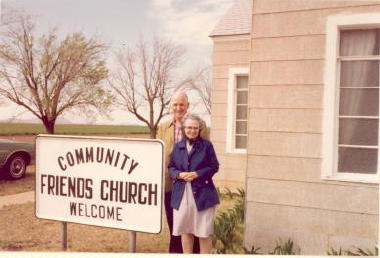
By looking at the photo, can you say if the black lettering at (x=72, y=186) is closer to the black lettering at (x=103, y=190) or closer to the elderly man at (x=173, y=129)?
the black lettering at (x=103, y=190)

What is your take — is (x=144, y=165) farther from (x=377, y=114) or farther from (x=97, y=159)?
(x=377, y=114)

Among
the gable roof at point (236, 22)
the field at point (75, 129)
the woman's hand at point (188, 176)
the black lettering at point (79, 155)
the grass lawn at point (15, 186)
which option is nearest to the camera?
the woman's hand at point (188, 176)

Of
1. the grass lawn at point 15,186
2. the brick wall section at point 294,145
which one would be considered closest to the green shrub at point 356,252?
the brick wall section at point 294,145

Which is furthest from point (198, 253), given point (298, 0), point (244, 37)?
point (244, 37)

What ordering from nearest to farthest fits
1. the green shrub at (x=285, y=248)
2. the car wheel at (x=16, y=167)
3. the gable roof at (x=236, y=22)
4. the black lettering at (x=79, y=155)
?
the black lettering at (x=79, y=155) < the green shrub at (x=285, y=248) < the gable roof at (x=236, y=22) < the car wheel at (x=16, y=167)

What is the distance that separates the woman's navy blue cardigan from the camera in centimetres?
307

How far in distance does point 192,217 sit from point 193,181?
1.07ft

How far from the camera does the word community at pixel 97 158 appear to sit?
3.28 meters

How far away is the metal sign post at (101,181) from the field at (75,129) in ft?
1.05

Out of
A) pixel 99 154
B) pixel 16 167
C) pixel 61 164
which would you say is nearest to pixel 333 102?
pixel 99 154

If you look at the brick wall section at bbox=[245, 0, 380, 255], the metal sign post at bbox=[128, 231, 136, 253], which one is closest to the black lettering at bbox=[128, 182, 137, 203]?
the metal sign post at bbox=[128, 231, 136, 253]

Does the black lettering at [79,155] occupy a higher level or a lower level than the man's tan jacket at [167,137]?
lower

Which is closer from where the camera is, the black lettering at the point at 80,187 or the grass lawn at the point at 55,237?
the black lettering at the point at 80,187

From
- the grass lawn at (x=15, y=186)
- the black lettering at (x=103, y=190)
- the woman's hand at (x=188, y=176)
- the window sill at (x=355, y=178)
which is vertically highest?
the woman's hand at (x=188, y=176)
